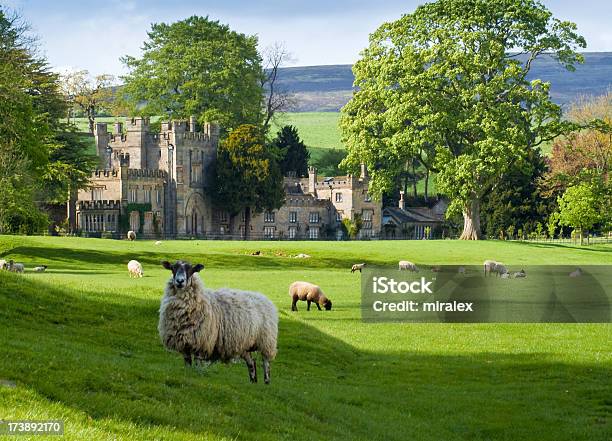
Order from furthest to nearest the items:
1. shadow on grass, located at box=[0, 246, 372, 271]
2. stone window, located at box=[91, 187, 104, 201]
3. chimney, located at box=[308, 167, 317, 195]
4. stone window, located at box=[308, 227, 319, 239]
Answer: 1. chimney, located at box=[308, 167, 317, 195]
2. stone window, located at box=[308, 227, 319, 239]
3. stone window, located at box=[91, 187, 104, 201]
4. shadow on grass, located at box=[0, 246, 372, 271]

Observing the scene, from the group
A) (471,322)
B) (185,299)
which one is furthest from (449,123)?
(185,299)

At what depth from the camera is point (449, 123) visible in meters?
80.8

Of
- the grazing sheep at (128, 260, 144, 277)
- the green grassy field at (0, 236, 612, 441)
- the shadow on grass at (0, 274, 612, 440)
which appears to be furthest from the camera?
the grazing sheep at (128, 260, 144, 277)

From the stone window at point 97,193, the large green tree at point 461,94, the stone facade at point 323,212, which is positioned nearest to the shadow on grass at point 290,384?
the large green tree at point 461,94

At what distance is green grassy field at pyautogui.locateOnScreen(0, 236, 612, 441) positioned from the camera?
1419 centimetres

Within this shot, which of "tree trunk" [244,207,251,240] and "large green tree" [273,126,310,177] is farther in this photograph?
→ "large green tree" [273,126,310,177]

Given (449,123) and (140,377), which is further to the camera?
(449,123)

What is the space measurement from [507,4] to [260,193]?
111 feet

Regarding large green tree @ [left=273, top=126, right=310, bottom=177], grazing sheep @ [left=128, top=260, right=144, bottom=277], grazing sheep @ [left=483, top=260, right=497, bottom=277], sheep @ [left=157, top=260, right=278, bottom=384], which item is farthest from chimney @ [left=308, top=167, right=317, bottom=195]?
sheep @ [left=157, top=260, right=278, bottom=384]

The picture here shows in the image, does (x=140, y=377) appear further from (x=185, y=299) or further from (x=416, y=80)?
(x=416, y=80)

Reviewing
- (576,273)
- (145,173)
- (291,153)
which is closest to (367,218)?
(291,153)

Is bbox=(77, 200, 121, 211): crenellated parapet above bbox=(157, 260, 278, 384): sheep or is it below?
above

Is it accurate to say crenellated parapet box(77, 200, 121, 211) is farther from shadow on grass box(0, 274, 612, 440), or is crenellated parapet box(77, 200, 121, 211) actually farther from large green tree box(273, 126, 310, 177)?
shadow on grass box(0, 274, 612, 440)

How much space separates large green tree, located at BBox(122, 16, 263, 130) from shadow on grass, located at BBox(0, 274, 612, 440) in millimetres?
82361
